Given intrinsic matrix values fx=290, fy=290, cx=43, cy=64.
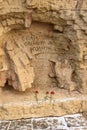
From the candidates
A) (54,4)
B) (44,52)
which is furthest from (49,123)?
(54,4)

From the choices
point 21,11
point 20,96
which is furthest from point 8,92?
point 21,11

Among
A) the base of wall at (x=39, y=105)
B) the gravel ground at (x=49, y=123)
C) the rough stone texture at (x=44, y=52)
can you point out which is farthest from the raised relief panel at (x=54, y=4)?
the gravel ground at (x=49, y=123)

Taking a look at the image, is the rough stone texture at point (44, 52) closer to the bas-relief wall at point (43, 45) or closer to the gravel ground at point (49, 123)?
the bas-relief wall at point (43, 45)

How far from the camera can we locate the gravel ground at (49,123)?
3.77 metres

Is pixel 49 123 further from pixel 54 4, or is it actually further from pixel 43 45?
pixel 54 4

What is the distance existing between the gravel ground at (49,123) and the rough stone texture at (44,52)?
11 cm

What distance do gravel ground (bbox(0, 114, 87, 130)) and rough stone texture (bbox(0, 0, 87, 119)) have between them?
111mm

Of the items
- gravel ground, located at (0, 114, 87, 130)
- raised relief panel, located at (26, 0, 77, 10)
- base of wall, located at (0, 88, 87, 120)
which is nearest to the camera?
gravel ground, located at (0, 114, 87, 130)

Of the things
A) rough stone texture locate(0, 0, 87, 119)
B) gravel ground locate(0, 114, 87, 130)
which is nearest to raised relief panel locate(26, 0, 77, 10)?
rough stone texture locate(0, 0, 87, 119)

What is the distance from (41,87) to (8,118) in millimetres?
769

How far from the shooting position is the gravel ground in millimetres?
3770

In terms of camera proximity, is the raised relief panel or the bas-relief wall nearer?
the raised relief panel

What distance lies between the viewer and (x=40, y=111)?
413 centimetres

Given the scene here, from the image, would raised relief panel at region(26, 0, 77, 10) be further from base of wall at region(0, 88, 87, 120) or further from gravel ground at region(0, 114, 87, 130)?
gravel ground at region(0, 114, 87, 130)
